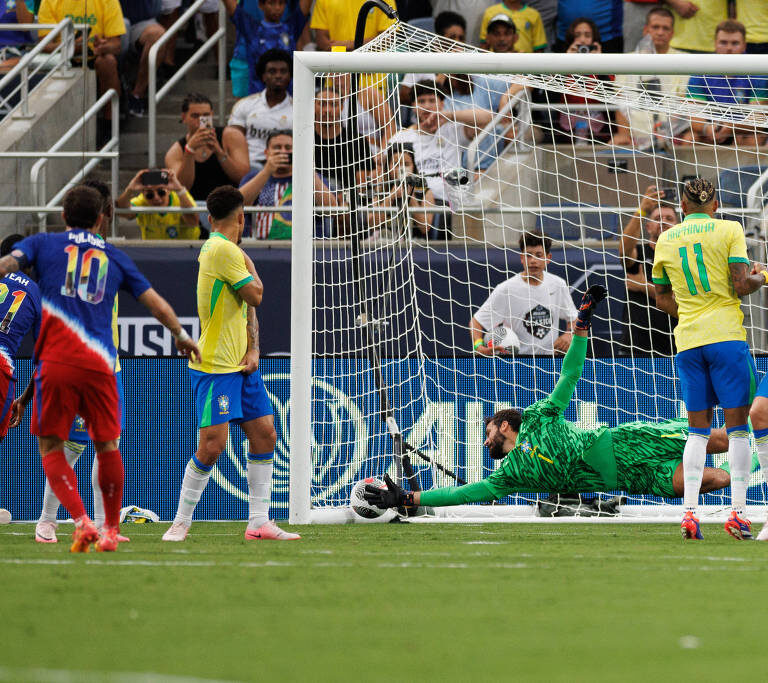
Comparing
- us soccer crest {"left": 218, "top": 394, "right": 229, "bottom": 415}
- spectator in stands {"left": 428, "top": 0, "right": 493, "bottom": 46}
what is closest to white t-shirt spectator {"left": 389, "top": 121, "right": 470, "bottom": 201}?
spectator in stands {"left": 428, "top": 0, "right": 493, "bottom": 46}

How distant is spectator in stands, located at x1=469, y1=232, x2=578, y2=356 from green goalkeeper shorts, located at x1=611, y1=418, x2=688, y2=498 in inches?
76.6

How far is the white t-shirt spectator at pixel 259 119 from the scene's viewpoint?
13664mm

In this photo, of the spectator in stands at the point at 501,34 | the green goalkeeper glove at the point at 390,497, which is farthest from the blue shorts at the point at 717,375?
the spectator in stands at the point at 501,34

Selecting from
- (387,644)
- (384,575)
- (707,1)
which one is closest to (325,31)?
(707,1)

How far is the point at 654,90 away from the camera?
13.4 meters

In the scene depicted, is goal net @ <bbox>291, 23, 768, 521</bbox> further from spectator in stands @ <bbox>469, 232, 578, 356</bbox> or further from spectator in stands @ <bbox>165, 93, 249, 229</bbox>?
spectator in stands @ <bbox>165, 93, 249, 229</bbox>

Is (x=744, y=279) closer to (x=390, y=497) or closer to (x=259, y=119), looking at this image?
(x=390, y=497)

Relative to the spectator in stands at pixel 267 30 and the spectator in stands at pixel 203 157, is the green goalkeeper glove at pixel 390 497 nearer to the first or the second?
the spectator in stands at pixel 203 157

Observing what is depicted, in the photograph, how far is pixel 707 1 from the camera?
48.6 ft

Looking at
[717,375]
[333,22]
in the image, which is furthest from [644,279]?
[333,22]

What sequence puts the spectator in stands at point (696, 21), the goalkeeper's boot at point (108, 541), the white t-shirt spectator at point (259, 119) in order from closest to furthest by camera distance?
the goalkeeper's boot at point (108, 541), the white t-shirt spectator at point (259, 119), the spectator in stands at point (696, 21)

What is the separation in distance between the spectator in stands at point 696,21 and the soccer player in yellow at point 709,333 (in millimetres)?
7415

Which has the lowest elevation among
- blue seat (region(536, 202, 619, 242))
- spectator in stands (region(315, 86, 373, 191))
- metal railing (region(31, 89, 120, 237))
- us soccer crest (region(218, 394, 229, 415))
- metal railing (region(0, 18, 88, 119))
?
us soccer crest (region(218, 394, 229, 415))

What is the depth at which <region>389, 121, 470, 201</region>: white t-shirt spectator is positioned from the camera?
12.2 metres
